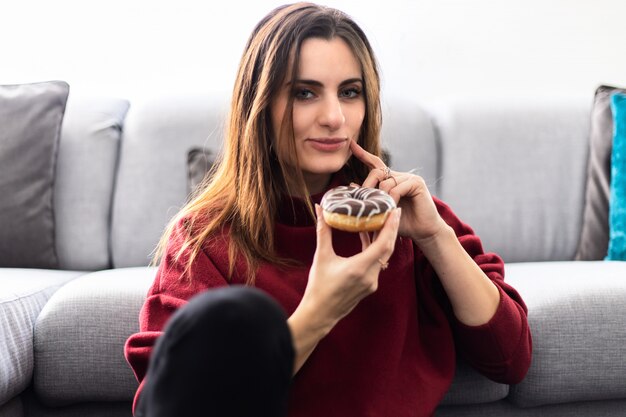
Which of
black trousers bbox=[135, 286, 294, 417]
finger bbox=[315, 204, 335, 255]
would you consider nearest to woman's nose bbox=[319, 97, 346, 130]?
finger bbox=[315, 204, 335, 255]

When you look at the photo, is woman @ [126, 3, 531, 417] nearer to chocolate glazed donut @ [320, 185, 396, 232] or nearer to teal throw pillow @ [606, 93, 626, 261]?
chocolate glazed donut @ [320, 185, 396, 232]

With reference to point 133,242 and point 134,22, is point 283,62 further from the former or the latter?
point 134,22

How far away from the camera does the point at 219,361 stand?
2.39 ft

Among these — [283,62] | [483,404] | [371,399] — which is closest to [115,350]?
[371,399]

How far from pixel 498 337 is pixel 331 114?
1.66ft

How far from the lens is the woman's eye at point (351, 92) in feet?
4.27

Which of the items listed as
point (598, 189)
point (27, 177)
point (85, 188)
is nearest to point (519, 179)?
point (598, 189)

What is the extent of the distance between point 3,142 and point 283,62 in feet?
3.76

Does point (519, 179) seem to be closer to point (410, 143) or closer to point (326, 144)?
point (410, 143)

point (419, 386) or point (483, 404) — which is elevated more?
point (419, 386)

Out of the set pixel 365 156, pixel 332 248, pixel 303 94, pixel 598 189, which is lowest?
pixel 598 189

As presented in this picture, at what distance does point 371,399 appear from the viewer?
1.21 metres


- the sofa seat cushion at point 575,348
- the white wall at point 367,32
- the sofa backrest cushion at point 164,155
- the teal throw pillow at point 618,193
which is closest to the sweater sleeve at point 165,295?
the sofa seat cushion at point 575,348

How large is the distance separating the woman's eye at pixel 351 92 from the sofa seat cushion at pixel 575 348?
0.57 metres
